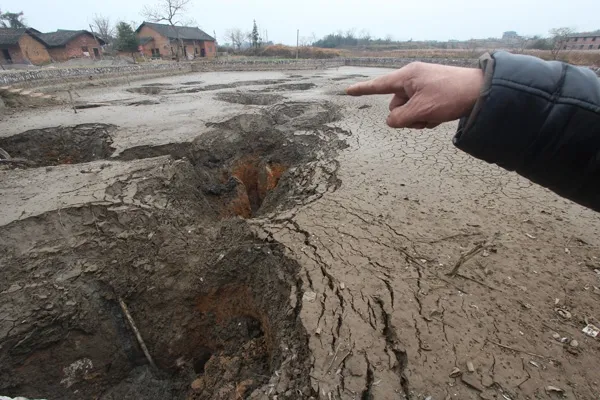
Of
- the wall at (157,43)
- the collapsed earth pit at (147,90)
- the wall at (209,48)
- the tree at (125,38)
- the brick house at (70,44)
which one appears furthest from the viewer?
the wall at (209,48)

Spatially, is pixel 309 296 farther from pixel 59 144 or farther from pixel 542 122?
pixel 59 144

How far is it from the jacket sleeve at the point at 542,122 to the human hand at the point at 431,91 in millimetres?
66


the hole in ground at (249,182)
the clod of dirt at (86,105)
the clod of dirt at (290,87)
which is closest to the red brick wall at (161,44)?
the clod of dirt at (290,87)

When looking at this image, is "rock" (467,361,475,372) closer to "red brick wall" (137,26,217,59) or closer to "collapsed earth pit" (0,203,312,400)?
"collapsed earth pit" (0,203,312,400)

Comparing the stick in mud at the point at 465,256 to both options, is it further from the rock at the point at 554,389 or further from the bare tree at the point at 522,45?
the bare tree at the point at 522,45

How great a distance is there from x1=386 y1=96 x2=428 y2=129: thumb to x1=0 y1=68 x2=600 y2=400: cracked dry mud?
1.33m

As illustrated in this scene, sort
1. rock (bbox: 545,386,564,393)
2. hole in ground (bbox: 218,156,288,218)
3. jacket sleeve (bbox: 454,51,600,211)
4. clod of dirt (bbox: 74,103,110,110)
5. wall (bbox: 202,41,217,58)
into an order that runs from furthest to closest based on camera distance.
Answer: wall (bbox: 202,41,217,58), clod of dirt (bbox: 74,103,110,110), hole in ground (bbox: 218,156,288,218), rock (bbox: 545,386,564,393), jacket sleeve (bbox: 454,51,600,211)

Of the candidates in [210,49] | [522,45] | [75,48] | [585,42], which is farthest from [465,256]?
[585,42]

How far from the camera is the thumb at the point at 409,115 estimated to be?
1117mm

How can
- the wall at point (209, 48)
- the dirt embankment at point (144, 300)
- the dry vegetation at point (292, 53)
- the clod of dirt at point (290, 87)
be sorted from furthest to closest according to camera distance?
the wall at point (209, 48)
the dry vegetation at point (292, 53)
the clod of dirt at point (290, 87)
the dirt embankment at point (144, 300)

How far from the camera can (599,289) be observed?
215cm

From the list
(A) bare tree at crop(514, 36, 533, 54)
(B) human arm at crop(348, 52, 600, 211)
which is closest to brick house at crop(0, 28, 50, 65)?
(B) human arm at crop(348, 52, 600, 211)

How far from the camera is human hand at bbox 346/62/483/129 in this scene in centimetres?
104

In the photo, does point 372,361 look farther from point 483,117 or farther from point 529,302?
point 483,117
